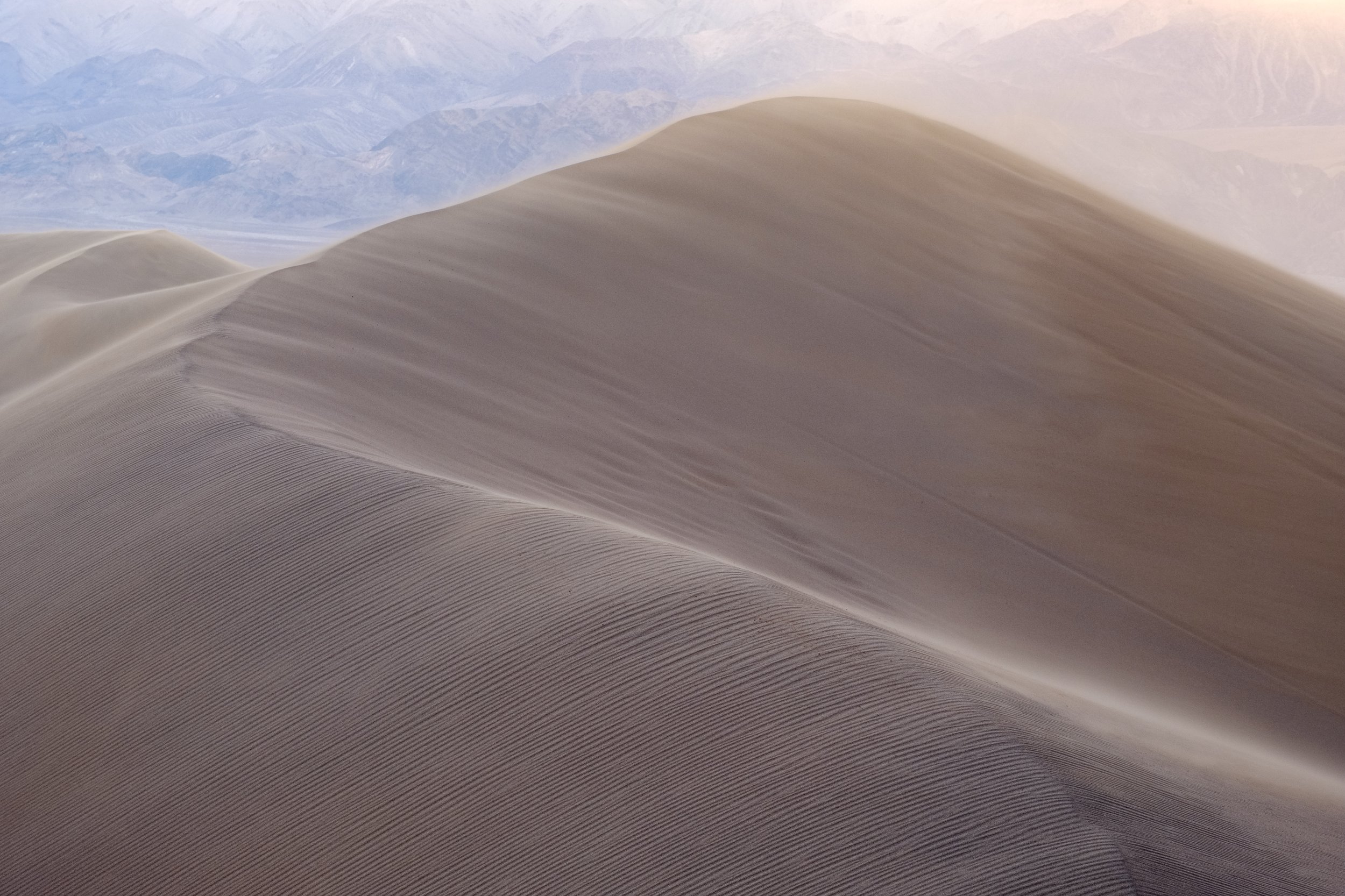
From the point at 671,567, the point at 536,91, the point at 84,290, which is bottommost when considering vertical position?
the point at 536,91

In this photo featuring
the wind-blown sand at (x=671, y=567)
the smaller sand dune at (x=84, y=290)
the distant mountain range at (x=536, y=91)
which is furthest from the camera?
the distant mountain range at (x=536, y=91)

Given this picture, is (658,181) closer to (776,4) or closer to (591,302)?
(591,302)

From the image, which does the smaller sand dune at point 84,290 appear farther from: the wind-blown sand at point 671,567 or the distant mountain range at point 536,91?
the distant mountain range at point 536,91

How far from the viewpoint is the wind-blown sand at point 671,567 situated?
1.97 m

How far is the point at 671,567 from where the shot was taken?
7.80ft

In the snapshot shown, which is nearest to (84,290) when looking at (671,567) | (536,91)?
(671,567)

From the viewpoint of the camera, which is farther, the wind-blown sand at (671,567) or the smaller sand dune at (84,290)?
the smaller sand dune at (84,290)

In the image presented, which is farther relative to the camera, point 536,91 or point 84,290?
point 536,91

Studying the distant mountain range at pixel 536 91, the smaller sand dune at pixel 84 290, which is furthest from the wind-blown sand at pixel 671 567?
the distant mountain range at pixel 536 91

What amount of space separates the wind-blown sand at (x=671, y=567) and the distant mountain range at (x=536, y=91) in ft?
60.8

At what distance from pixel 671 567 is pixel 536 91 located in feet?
302

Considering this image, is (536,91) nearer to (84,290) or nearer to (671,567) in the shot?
(84,290)

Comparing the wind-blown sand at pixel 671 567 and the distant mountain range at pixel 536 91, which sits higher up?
the wind-blown sand at pixel 671 567

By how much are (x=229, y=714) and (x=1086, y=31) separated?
80809 mm
